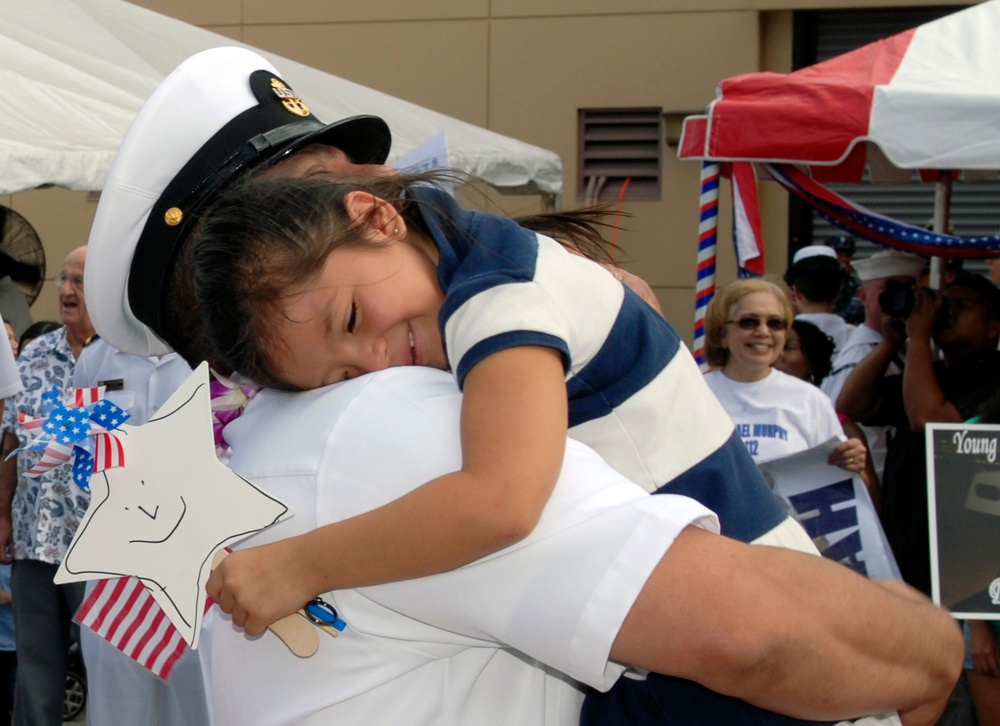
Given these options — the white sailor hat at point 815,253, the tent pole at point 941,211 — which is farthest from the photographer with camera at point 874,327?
the white sailor hat at point 815,253

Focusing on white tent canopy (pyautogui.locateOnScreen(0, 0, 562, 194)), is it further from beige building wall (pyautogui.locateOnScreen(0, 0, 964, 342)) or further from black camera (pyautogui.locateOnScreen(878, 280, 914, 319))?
beige building wall (pyautogui.locateOnScreen(0, 0, 964, 342))

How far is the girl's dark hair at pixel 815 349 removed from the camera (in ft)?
19.8

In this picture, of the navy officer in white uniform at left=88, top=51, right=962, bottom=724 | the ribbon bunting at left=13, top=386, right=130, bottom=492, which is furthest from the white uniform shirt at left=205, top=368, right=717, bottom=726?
the ribbon bunting at left=13, top=386, right=130, bottom=492

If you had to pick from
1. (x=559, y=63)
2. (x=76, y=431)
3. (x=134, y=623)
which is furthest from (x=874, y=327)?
(x=76, y=431)

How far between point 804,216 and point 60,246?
5.84 metres

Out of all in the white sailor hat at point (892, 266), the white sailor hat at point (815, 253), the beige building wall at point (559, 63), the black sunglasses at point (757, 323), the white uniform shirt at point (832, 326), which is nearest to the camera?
the black sunglasses at point (757, 323)

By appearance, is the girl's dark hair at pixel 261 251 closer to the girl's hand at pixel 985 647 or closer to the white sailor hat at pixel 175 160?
the white sailor hat at pixel 175 160

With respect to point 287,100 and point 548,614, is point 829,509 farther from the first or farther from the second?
point 548,614

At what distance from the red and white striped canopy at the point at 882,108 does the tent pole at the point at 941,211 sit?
3.62 feet

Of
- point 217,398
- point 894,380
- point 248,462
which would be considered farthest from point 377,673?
point 894,380

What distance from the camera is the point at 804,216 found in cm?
927

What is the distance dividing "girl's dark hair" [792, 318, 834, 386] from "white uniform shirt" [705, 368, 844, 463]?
1.14 m

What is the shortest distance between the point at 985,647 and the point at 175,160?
380cm

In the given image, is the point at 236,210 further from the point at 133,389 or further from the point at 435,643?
the point at 133,389
